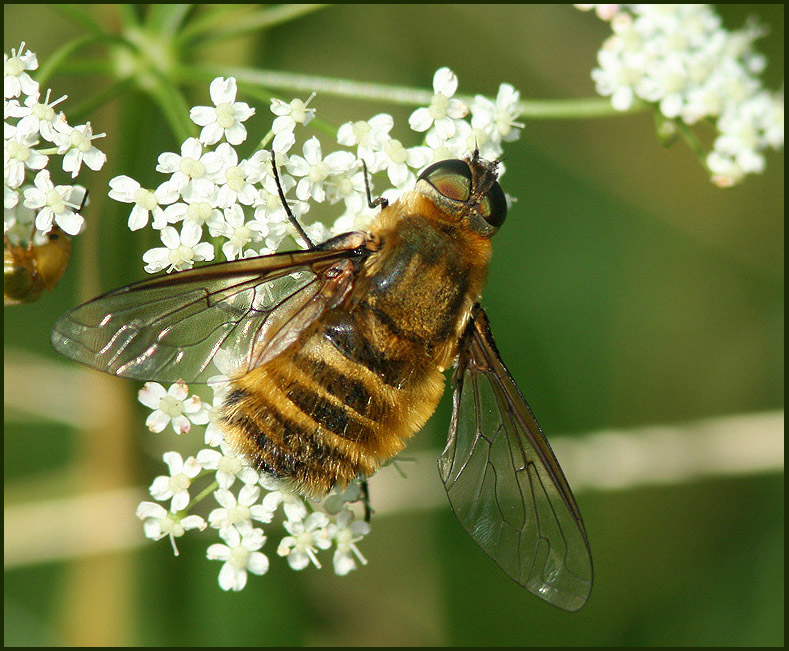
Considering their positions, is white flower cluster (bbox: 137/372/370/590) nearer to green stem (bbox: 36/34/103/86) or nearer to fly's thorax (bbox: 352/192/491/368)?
fly's thorax (bbox: 352/192/491/368)

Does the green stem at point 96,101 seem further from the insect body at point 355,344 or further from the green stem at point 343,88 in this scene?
the insect body at point 355,344

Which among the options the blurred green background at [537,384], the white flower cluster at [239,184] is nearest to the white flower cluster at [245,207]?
the white flower cluster at [239,184]

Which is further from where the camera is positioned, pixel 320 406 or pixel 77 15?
pixel 77 15

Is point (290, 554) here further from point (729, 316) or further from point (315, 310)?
point (729, 316)

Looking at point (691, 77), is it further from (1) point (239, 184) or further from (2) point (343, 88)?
(1) point (239, 184)

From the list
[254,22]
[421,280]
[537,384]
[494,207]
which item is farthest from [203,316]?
[537,384]

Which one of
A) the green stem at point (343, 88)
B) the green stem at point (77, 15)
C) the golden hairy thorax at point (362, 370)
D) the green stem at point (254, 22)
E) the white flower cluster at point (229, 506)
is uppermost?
the green stem at point (254, 22)
